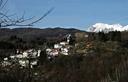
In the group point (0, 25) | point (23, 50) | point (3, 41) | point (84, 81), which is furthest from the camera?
point (84, 81)

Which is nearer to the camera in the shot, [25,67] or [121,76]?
[25,67]

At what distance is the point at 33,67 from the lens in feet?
21.7

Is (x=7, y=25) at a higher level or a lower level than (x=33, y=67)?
higher

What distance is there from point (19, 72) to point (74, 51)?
41.8 metres

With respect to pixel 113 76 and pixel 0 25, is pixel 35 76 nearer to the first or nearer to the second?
pixel 0 25

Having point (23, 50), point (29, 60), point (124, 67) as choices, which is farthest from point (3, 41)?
point (124, 67)

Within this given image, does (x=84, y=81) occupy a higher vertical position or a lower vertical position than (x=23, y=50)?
lower

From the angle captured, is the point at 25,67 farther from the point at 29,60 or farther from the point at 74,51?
the point at 74,51

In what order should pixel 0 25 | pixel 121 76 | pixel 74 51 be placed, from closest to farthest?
1. pixel 0 25
2. pixel 121 76
3. pixel 74 51

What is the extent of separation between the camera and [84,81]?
11.0 meters

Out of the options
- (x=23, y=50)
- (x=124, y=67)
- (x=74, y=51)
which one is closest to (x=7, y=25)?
(x=23, y=50)

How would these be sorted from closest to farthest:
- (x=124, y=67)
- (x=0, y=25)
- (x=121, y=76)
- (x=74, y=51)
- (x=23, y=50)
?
(x=0, y=25), (x=23, y=50), (x=121, y=76), (x=124, y=67), (x=74, y=51)

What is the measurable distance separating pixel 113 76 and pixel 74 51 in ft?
131

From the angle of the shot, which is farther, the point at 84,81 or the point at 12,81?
the point at 84,81
